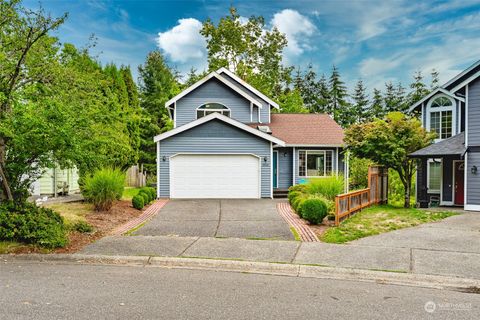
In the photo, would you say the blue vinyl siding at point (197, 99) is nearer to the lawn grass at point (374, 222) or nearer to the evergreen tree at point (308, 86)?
the lawn grass at point (374, 222)

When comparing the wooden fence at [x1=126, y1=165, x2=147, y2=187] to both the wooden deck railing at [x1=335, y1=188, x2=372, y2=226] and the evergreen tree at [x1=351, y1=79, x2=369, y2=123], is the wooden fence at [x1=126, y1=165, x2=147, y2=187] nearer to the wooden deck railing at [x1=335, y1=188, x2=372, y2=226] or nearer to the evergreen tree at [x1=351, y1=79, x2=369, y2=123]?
the wooden deck railing at [x1=335, y1=188, x2=372, y2=226]

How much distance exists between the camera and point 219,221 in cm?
1222

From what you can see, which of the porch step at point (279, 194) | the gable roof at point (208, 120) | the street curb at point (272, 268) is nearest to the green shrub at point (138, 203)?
the gable roof at point (208, 120)

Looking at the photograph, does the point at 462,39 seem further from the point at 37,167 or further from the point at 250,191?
the point at 37,167

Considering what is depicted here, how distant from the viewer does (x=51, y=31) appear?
950cm

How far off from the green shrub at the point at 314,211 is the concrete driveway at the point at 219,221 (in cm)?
77

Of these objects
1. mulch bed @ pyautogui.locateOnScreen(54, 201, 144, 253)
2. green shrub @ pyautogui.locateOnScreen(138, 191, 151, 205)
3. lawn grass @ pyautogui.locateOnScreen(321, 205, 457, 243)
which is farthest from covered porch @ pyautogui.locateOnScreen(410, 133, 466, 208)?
mulch bed @ pyautogui.locateOnScreen(54, 201, 144, 253)

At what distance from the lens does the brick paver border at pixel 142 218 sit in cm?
1080

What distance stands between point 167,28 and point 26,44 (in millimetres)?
15609

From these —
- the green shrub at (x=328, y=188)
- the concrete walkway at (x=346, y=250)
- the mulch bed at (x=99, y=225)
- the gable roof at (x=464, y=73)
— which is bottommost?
the concrete walkway at (x=346, y=250)

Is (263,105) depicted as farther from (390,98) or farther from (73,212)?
(390,98)

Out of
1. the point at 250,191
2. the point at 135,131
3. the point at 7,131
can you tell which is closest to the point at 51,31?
the point at 7,131

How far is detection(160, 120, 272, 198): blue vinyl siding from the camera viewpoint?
18531 millimetres

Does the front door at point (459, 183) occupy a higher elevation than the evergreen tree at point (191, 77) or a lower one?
lower
